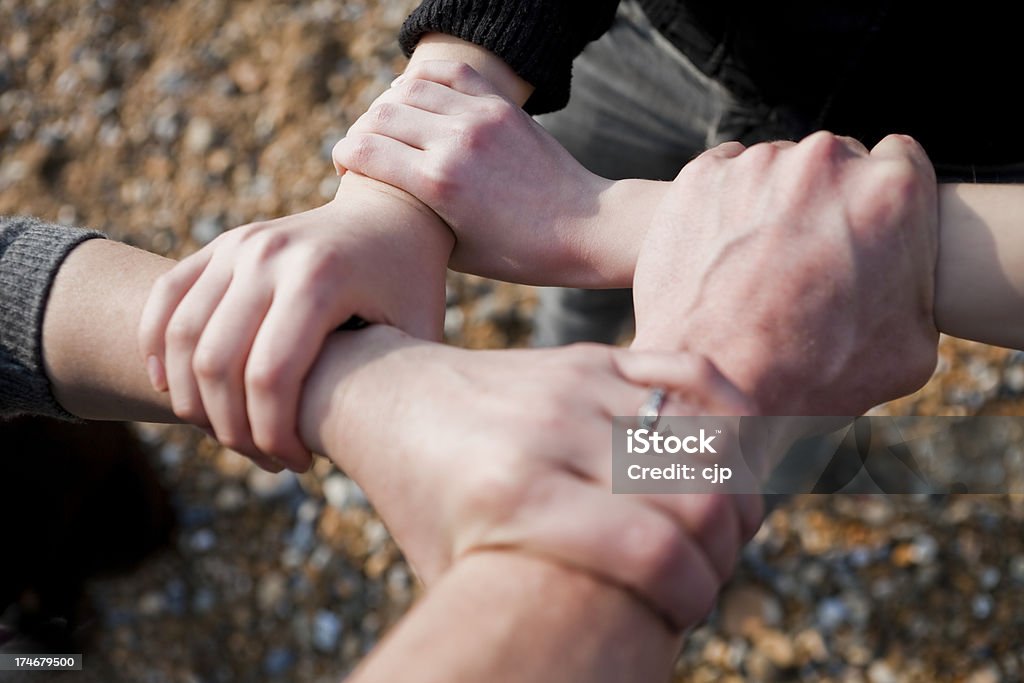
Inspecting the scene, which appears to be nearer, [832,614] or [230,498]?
[832,614]

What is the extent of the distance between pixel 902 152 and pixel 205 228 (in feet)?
8.82

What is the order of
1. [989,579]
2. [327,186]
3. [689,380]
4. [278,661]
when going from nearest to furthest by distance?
[689,380]
[989,579]
[278,661]
[327,186]

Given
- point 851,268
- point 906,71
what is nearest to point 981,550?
point 906,71

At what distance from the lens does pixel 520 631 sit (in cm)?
68

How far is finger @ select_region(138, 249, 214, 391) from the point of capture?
98 centimetres

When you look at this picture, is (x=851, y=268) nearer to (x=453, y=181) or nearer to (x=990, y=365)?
(x=453, y=181)

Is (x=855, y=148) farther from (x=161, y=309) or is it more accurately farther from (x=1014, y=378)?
(x=1014, y=378)

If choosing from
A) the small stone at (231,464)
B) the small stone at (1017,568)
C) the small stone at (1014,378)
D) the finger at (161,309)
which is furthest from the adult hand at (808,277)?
the small stone at (231,464)

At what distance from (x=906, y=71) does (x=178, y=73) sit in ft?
9.96

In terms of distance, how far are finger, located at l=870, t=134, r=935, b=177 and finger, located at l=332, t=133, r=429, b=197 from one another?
0.62 meters

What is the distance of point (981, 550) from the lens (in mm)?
2197

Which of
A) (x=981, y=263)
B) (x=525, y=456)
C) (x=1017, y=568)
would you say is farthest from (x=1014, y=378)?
(x=525, y=456)

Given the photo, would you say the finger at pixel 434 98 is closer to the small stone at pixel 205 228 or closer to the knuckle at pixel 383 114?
the knuckle at pixel 383 114

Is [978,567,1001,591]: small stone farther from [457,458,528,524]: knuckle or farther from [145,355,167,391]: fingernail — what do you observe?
[145,355,167,391]: fingernail
